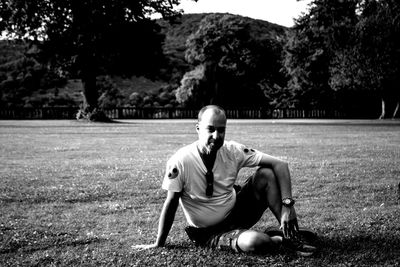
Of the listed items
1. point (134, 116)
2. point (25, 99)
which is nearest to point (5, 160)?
point (134, 116)

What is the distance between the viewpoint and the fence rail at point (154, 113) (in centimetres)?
6281

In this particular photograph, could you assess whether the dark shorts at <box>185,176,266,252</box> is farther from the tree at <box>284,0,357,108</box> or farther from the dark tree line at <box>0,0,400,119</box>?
the tree at <box>284,0,357,108</box>

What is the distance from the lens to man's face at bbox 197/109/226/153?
5.14 meters

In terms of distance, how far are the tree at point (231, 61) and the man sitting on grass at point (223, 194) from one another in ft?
250

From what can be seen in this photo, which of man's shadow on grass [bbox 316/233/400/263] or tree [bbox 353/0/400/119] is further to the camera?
tree [bbox 353/0/400/119]

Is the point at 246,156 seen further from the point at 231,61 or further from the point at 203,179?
the point at 231,61

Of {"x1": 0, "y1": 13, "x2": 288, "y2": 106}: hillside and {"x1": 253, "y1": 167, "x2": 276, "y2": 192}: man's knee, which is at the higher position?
{"x1": 0, "y1": 13, "x2": 288, "y2": 106}: hillside

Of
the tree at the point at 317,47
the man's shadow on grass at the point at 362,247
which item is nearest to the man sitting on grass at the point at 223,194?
the man's shadow on grass at the point at 362,247

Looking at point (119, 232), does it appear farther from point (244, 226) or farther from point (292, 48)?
point (292, 48)

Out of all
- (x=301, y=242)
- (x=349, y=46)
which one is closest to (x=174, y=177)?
(x=301, y=242)

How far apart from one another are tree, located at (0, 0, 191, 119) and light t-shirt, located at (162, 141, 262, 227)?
130 ft

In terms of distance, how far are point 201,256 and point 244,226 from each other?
0.73m

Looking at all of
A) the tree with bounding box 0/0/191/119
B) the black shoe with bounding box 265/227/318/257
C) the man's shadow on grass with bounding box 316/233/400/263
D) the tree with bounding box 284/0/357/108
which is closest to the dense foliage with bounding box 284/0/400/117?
the tree with bounding box 284/0/357/108

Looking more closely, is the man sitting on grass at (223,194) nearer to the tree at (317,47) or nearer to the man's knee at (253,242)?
the man's knee at (253,242)
